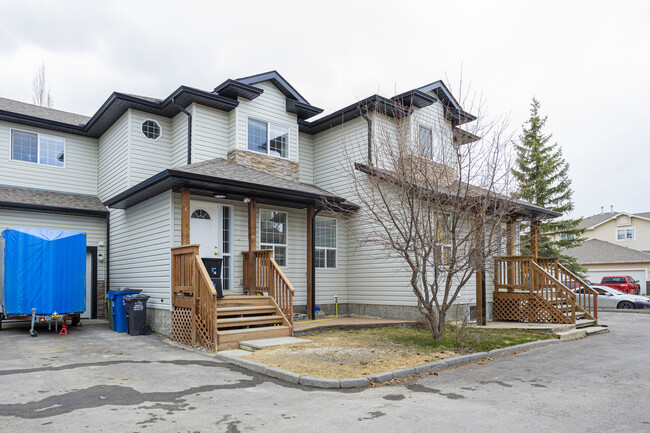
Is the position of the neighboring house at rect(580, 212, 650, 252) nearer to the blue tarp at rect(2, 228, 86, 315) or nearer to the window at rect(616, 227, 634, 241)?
the window at rect(616, 227, 634, 241)

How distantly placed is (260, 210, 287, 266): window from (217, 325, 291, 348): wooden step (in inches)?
137

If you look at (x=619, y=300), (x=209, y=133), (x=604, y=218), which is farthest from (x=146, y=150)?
(x=604, y=218)

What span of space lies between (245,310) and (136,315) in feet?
9.50

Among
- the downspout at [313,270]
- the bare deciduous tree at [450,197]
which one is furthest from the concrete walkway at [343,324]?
the bare deciduous tree at [450,197]

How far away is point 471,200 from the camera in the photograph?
914cm

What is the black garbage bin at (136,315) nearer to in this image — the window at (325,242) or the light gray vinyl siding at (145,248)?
the light gray vinyl siding at (145,248)

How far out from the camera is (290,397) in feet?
19.4

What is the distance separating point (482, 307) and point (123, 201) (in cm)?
1034

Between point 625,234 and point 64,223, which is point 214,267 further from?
point 625,234

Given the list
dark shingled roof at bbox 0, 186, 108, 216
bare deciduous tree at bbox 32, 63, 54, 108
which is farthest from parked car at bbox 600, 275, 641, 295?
bare deciduous tree at bbox 32, 63, 54, 108

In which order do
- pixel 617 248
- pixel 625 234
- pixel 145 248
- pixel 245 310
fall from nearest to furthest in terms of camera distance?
pixel 245 310 → pixel 145 248 → pixel 617 248 → pixel 625 234

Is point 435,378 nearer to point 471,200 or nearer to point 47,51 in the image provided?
point 471,200

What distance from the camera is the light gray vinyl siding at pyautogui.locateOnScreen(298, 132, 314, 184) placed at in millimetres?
16000

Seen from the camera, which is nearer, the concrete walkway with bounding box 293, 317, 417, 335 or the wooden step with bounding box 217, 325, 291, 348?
the wooden step with bounding box 217, 325, 291, 348
